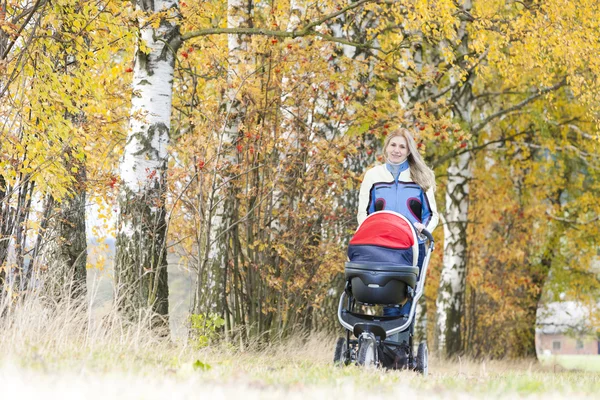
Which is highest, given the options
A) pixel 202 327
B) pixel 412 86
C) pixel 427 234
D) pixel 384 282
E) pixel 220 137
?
pixel 412 86

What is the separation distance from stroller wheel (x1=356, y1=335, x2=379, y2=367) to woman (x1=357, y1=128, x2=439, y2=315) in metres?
0.90

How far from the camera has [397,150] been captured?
719 centimetres

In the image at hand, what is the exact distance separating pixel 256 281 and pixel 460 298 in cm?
767

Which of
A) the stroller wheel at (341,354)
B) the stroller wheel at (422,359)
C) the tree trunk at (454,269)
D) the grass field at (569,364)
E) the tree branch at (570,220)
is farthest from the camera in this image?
the grass field at (569,364)

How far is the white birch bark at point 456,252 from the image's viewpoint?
1584 cm

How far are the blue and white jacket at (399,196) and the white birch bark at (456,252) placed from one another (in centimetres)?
862

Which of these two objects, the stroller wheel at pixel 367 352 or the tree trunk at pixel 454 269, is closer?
the stroller wheel at pixel 367 352

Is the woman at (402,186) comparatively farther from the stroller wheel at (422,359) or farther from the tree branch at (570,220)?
the tree branch at (570,220)

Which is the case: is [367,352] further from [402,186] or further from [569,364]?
[569,364]

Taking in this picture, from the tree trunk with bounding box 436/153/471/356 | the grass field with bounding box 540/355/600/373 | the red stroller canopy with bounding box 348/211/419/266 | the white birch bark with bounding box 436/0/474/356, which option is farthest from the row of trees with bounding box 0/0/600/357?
the grass field with bounding box 540/355/600/373

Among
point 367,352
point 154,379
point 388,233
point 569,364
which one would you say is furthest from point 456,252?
point 569,364

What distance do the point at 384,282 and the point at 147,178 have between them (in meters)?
3.25

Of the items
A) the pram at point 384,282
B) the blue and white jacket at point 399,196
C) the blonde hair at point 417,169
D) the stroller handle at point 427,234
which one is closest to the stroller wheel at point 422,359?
the pram at point 384,282

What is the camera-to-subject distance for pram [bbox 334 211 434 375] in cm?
645
